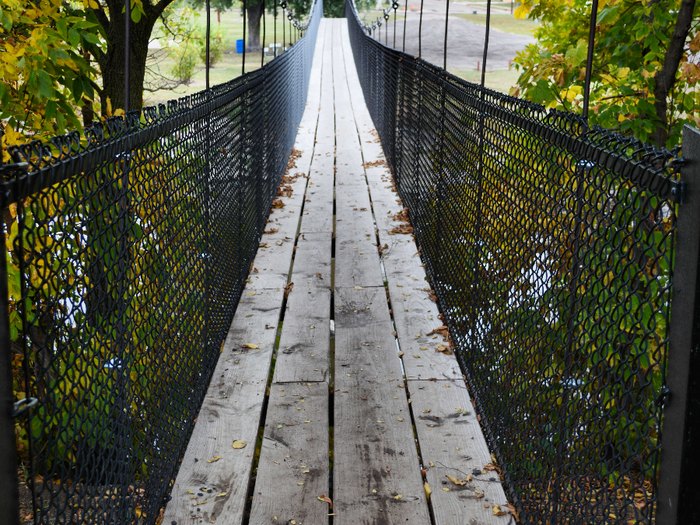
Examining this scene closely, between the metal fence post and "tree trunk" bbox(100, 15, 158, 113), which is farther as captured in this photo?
"tree trunk" bbox(100, 15, 158, 113)

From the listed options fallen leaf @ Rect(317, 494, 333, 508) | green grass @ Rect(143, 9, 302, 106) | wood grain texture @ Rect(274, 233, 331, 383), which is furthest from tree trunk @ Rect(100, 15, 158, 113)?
green grass @ Rect(143, 9, 302, 106)

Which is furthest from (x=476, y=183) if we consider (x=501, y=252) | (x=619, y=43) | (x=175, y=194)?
(x=619, y=43)

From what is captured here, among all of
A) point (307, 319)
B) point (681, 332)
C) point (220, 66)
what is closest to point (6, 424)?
point (681, 332)

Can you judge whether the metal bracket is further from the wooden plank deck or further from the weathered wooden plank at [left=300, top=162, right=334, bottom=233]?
the weathered wooden plank at [left=300, top=162, right=334, bottom=233]

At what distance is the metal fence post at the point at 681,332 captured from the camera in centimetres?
155

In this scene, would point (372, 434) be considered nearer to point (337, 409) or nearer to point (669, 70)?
point (337, 409)

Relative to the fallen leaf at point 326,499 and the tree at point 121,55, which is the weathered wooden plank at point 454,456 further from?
the tree at point 121,55

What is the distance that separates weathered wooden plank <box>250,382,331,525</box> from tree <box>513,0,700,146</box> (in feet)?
9.84

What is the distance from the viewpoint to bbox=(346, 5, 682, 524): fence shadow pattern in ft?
6.13

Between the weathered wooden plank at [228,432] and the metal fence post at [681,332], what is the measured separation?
4.83 feet

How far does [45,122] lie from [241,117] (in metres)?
1.25

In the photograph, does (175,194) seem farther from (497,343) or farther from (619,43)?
(619,43)

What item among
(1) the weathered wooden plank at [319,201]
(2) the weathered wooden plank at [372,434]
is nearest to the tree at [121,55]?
(1) the weathered wooden plank at [319,201]

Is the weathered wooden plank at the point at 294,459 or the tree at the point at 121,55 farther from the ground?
the tree at the point at 121,55
